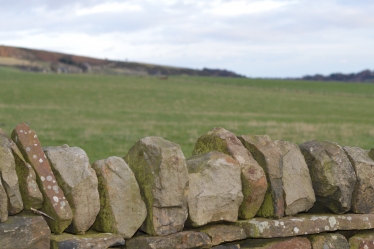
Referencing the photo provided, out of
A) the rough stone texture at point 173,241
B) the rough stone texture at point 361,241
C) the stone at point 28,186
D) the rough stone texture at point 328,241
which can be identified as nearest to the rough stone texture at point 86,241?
the rough stone texture at point 173,241

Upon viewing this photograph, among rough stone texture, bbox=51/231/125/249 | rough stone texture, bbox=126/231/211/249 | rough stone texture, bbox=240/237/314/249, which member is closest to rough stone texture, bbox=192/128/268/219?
rough stone texture, bbox=240/237/314/249

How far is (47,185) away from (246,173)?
1.35m

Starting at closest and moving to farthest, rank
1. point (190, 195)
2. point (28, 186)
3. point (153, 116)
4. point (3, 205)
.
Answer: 1. point (3, 205)
2. point (28, 186)
3. point (190, 195)
4. point (153, 116)

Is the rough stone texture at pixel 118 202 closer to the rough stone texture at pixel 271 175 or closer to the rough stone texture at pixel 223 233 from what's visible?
the rough stone texture at pixel 223 233

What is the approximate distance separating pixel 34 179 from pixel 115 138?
50.8 ft

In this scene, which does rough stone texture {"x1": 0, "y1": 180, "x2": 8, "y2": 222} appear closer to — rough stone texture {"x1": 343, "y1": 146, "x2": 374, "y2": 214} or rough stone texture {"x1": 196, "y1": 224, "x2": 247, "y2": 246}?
rough stone texture {"x1": 196, "y1": 224, "x2": 247, "y2": 246}

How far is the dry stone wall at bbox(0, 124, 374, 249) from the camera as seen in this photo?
3141 mm

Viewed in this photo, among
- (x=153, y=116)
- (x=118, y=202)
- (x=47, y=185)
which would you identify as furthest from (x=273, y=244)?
(x=153, y=116)

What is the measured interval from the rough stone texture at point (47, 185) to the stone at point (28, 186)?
4 centimetres

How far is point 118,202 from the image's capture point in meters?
3.33

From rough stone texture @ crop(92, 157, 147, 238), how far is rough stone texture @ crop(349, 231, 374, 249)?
1.70 meters

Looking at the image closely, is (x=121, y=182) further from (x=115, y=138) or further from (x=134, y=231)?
(x=115, y=138)

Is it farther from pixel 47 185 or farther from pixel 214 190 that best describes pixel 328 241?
pixel 47 185

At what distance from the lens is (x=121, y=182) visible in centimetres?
338
